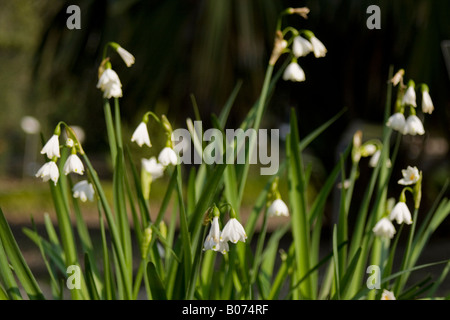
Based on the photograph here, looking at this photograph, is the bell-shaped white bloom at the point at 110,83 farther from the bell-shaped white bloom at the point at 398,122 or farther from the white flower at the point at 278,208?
the bell-shaped white bloom at the point at 398,122

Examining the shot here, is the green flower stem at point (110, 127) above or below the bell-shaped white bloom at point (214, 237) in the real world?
above

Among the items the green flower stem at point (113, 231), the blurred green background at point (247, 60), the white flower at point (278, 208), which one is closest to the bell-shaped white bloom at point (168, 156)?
the green flower stem at point (113, 231)

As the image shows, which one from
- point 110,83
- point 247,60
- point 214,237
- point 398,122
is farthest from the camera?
point 247,60

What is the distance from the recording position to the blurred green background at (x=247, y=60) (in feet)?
10.6

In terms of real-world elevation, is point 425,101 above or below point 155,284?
above

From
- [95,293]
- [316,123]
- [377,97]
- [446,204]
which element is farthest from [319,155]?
[95,293]

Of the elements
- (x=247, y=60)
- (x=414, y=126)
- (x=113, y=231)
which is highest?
(x=247, y=60)

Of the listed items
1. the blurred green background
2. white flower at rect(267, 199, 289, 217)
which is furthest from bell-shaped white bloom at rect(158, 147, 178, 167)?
the blurred green background

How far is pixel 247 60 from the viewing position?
3.29 metres

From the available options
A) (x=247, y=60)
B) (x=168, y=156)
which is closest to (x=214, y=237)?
(x=168, y=156)

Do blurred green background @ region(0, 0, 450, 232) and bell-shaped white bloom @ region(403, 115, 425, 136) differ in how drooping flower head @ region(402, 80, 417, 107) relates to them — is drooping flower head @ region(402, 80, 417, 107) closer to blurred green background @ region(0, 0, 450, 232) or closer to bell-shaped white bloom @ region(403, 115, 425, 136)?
bell-shaped white bloom @ region(403, 115, 425, 136)

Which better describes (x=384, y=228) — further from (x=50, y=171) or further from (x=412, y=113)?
(x=50, y=171)

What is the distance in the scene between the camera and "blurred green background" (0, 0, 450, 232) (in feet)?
Answer: 10.6

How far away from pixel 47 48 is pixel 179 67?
3.13ft
